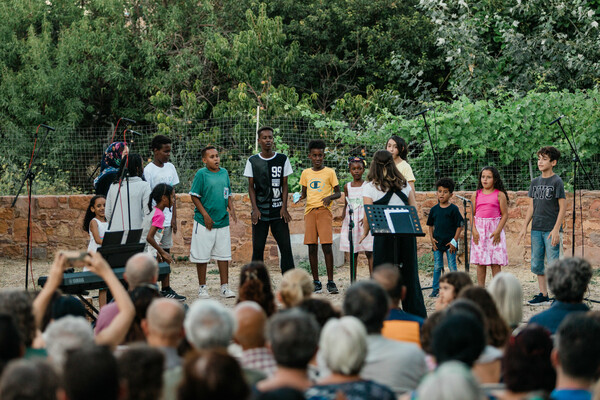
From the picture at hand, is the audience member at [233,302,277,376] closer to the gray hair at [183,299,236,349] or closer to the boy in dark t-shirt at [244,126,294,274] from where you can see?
the gray hair at [183,299,236,349]

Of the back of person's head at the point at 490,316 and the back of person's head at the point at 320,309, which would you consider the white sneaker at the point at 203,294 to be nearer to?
the back of person's head at the point at 320,309

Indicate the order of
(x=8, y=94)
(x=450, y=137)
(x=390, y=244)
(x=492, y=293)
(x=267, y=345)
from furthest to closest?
(x=8, y=94)
(x=450, y=137)
(x=390, y=244)
(x=492, y=293)
(x=267, y=345)

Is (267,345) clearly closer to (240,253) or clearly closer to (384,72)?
(240,253)

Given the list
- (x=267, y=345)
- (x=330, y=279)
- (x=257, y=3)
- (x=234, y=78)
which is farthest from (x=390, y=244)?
(x=257, y=3)

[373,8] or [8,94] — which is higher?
[373,8]

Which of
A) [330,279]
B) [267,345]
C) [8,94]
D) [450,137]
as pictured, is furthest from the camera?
[8,94]

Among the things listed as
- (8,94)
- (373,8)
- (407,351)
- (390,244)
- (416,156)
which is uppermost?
(373,8)

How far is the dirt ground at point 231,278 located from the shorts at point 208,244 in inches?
19.5

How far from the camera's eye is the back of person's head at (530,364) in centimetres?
290

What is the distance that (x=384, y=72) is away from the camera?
16.1 metres

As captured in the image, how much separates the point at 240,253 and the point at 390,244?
484 centimetres

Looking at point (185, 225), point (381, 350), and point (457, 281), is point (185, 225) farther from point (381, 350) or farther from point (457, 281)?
point (381, 350)

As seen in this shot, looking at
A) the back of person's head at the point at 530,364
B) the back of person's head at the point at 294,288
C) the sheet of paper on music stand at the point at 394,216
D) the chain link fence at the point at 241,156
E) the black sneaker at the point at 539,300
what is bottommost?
the black sneaker at the point at 539,300

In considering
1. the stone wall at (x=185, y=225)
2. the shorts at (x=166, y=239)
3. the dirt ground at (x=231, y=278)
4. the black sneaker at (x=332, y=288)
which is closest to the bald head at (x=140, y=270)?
the dirt ground at (x=231, y=278)
